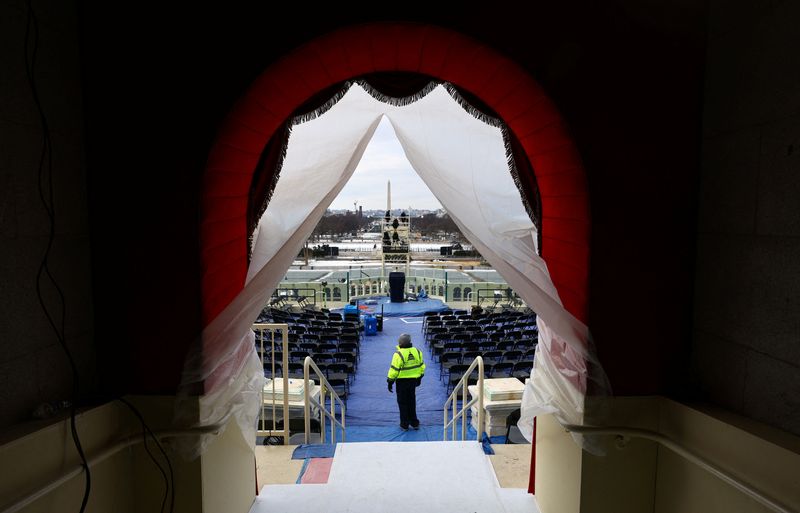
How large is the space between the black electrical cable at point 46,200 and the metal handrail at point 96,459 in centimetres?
5

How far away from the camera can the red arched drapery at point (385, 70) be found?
224 cm

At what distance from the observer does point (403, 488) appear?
308cm

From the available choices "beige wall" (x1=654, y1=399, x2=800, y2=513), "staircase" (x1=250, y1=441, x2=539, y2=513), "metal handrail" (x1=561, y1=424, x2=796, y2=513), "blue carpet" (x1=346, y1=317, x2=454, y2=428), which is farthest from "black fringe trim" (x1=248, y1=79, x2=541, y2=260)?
"blue carpet" (x1=346, y1=317, x2=454, y2=428)

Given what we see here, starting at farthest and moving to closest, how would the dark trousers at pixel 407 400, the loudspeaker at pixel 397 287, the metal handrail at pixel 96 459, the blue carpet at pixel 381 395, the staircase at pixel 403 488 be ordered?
1. the loudspeaker at pixel 397 287
2. the blue carpet at pixel 381 395
3. the dark trousers at pixel 407 400
4. the staircase at pixel 403 488
5. the metal handrail at pixel 96 459

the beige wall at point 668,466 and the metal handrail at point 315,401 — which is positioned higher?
the beige wall at point 668,466

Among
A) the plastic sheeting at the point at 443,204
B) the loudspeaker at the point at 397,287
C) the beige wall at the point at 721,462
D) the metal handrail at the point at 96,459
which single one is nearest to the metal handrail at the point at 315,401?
the plastic sheeting at the point at 443,204

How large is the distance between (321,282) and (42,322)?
46.7 ft

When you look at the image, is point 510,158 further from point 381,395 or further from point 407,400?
point 381,395

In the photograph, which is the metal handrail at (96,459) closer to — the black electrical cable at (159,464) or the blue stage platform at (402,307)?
the black electrical cable at (159,464)

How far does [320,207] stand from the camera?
8.83 ft

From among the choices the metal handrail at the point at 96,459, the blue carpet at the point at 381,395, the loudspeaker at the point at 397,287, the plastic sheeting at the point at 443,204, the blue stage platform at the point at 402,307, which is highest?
the plastic sheeting at the point at 443,204

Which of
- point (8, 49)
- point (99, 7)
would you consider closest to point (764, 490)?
point (8, 49)

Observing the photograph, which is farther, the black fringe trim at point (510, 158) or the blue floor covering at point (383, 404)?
the blue floor covering at point (383, 404)

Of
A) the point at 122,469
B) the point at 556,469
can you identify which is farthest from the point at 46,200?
the point at 556,469
